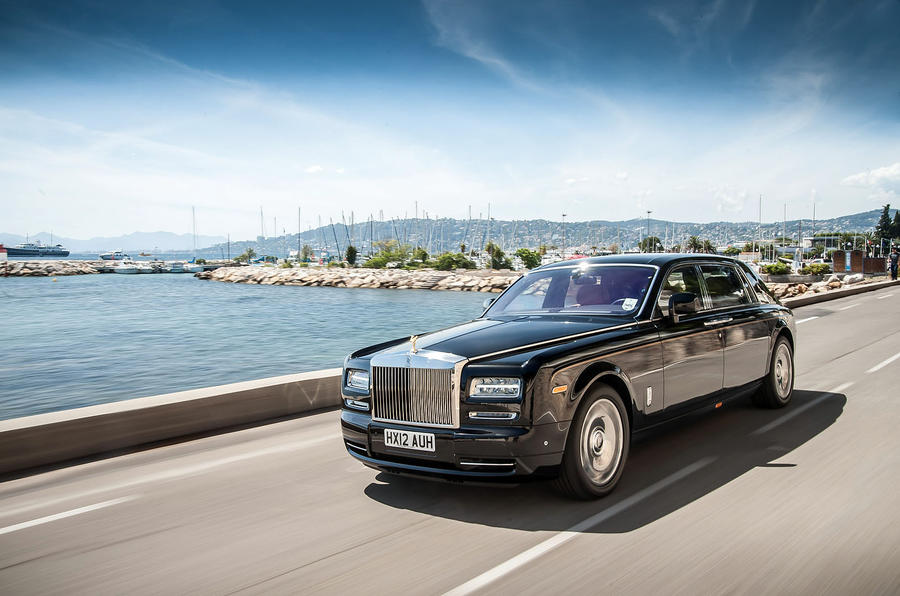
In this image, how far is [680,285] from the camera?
19.9 feet

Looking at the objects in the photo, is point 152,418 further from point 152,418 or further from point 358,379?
point 358,379

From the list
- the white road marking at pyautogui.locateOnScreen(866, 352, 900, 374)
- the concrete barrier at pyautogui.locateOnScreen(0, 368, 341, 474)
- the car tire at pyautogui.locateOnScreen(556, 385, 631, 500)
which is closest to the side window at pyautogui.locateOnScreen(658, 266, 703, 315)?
the car tire at pyautogui.locateOnScreen(556, 385, 631, 500)

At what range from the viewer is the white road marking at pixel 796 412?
21.6 feet

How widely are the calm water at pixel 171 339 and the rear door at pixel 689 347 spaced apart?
1384 cm

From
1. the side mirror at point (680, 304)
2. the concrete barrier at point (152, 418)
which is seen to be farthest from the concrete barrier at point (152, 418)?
the side mirror at point (680, 304)

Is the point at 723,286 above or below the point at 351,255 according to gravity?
above

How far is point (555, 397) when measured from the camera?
4336mm

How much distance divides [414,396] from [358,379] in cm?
62

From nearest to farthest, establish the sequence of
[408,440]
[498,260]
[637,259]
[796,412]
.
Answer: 1. [408,440]
2. [637,259]
3. [796,412]
4. [498,260]

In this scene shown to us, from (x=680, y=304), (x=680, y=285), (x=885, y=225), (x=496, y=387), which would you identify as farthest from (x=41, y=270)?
(x=885, y=225)

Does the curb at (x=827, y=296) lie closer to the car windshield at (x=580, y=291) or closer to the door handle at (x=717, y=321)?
the door handle at (x=717, y=321)

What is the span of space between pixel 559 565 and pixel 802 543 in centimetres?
141

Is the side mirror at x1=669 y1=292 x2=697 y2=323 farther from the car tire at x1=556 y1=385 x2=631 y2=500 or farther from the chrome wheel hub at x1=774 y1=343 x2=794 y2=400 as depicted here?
the chrome wheel hub at x1=774 y1=343 x2=794 y2=400

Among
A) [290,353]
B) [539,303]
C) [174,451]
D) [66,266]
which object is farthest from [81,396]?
[66,266]
